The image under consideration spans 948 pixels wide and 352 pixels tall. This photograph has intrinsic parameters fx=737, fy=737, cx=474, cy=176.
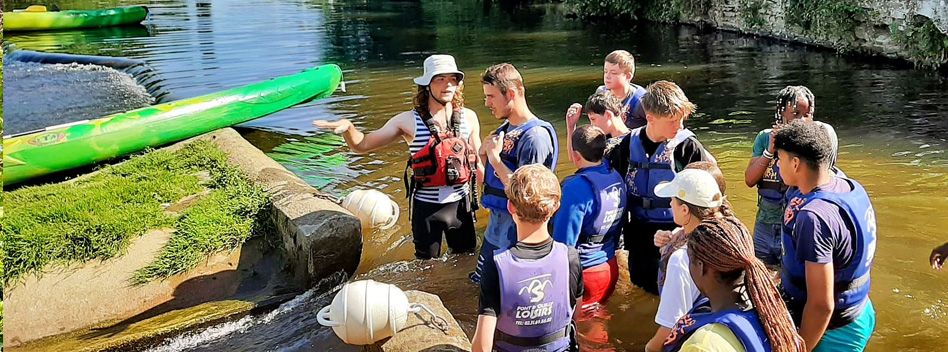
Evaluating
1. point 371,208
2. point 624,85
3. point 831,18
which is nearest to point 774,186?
point 624,85

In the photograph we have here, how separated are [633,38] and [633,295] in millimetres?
19736

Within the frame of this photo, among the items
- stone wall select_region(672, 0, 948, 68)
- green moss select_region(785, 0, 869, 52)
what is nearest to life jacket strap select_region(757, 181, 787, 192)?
stone wall select_region(672, 0, 948, 68)

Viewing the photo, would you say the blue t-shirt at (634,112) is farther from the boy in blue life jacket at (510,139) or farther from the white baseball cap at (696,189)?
the white baseball cap at (696,189)

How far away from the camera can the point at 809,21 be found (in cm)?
1936

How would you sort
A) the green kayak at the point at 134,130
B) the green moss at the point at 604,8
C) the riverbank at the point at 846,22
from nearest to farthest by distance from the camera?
the green kayak at the point at 134,130, the riverbank at the point at 846,22, the green moss at the point at 604,8

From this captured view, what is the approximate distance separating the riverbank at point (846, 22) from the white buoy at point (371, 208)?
13.1m

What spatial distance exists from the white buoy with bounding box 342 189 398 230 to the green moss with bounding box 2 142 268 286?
96cm

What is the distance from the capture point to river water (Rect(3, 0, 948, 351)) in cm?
537

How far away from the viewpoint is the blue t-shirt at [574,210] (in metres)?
4.05

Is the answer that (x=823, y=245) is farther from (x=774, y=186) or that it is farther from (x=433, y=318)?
(x=433, y=318)

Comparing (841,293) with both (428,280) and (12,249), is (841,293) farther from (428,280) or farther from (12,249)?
(12,249)

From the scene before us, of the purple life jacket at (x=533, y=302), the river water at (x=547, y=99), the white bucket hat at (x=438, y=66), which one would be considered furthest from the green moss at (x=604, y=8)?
the purple life jacket at (x=533, y=302)

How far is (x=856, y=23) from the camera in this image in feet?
58.2

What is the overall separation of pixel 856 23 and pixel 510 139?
16397 millimetres
